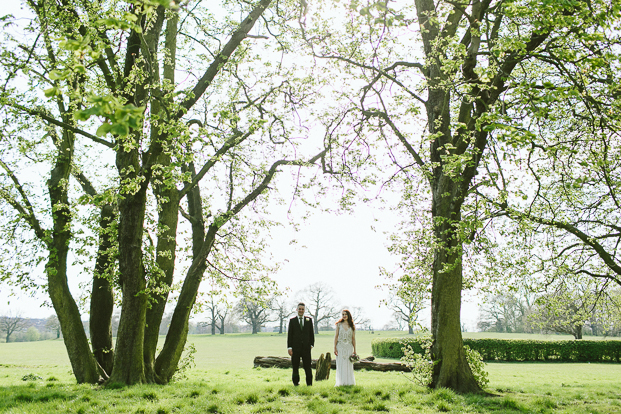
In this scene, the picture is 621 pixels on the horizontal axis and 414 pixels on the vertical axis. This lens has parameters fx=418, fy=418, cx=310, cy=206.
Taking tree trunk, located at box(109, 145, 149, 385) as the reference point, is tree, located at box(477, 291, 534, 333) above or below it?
below

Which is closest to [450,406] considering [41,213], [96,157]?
[41,213]

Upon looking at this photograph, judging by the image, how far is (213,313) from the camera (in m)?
82.3

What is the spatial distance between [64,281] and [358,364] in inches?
483

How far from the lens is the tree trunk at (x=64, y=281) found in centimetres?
1084

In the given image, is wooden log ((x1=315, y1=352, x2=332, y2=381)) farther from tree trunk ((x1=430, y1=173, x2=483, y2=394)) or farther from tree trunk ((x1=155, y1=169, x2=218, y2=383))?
tree trunk ((x1=155, y1=169, x2=218, y2=383))

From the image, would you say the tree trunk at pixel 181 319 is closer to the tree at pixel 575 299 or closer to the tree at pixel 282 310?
the tree at pixel 575 299

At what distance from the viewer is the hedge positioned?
28.4 metres

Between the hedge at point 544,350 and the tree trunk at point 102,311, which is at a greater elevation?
the tree trunk at point 102,311

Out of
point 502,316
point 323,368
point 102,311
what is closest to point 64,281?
point 102,311

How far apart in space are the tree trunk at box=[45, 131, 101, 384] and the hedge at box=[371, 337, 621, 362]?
21.3 m

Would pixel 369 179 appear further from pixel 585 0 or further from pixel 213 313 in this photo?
pixel 213 313

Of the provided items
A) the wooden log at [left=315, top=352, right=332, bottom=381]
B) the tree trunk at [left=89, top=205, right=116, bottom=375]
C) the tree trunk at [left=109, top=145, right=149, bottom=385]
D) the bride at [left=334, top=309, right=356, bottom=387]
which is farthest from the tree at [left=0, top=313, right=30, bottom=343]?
the bride at [left=334, top=309, right=356, bottom=387]

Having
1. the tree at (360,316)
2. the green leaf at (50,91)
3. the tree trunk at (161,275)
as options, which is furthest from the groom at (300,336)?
the tree at (360,316)

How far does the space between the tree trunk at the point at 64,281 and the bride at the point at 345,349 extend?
627cm
